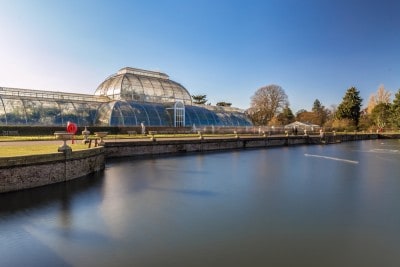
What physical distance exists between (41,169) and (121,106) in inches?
1081

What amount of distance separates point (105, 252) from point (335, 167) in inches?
737

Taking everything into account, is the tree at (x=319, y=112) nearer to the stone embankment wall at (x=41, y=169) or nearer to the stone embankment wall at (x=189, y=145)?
the stone embankment wall at (x=189, y=145)

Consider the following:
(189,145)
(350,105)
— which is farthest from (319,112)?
(189,145)

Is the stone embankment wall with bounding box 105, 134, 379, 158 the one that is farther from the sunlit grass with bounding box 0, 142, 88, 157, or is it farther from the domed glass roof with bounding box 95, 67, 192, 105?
the domed glass roof with bounding box 95, 67, 192, 105

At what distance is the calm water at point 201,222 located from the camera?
673 centimetres

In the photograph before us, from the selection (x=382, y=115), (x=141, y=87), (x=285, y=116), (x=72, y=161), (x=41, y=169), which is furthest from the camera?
(x=382, y=115)

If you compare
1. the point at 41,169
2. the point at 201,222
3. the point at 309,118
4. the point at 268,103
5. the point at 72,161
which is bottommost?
the point at 201,222

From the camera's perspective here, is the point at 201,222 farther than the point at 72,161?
No

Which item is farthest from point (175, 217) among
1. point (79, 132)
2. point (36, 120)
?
point (36, 120)

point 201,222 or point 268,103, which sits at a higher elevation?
point 268,103

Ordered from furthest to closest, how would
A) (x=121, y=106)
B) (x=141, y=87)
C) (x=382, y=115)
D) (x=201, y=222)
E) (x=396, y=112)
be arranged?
(x=382, y=115)
(x=396, y=112)
(x=141, y=87)
(x=121, y=106)
(x=201, y=222)

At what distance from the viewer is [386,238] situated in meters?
7.93

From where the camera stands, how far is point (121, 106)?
129 ft

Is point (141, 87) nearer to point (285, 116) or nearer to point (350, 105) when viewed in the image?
point (285, 116)
